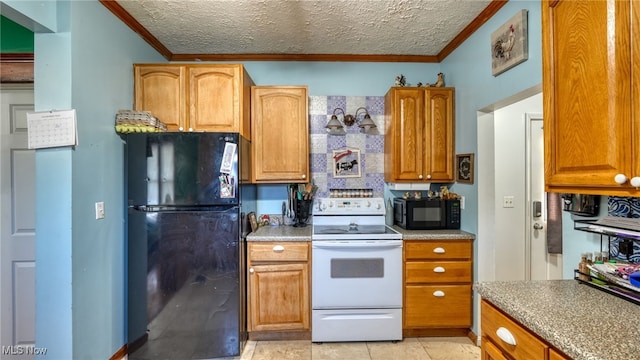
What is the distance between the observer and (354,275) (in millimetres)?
2312

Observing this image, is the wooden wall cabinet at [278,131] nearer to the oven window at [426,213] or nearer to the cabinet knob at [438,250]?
the oven window at [426,213]

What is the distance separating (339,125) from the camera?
2.79m

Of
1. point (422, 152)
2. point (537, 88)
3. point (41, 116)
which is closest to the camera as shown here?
point (41, 116)

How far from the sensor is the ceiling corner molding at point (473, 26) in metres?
2.01

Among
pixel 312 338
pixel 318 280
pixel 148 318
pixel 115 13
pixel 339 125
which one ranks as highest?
pixel 115 13

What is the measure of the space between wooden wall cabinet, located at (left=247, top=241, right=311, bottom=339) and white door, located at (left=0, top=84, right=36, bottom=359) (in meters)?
1.56

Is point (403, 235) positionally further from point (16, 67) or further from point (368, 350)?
point (16, 67)

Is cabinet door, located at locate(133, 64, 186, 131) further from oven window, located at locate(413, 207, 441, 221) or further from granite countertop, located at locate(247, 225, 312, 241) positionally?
oven window, located at locate(413, 207, 441, 221)

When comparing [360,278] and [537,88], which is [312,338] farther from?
[537,88]

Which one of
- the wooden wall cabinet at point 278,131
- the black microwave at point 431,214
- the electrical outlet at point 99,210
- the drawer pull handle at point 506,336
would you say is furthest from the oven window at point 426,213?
the electrical outlet at point 99,210

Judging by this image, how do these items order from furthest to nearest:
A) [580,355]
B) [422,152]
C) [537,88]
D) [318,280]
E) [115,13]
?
[422,152] → [318,280] → [115,13] → [537,88] → [580,355]

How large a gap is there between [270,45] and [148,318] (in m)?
2.48

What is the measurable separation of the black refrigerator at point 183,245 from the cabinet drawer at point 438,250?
1398 mm

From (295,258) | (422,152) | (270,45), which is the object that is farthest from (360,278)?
(270,45)
